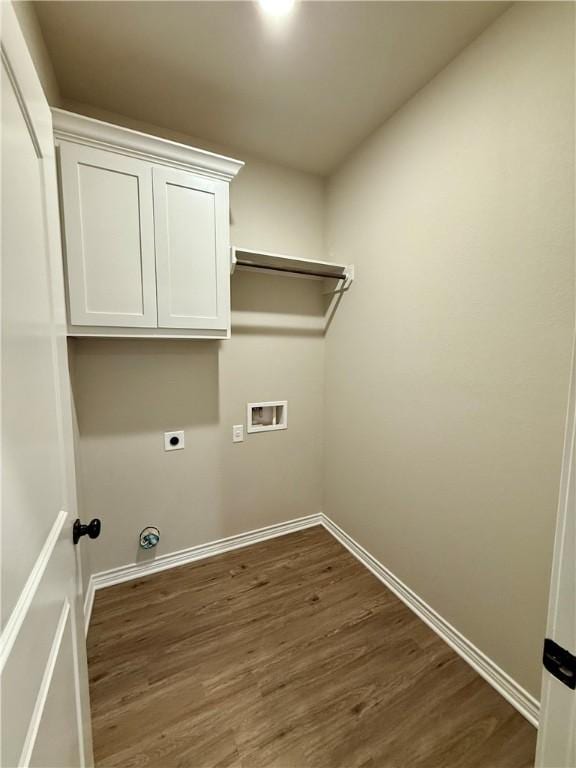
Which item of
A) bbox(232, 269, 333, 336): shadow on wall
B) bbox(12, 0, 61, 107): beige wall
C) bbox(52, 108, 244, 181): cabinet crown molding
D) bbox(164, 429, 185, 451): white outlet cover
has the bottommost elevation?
bbox(164, 429, 185, 451): white outlet cover

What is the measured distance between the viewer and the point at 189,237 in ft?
5.78

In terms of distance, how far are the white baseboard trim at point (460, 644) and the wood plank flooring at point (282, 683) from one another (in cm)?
4

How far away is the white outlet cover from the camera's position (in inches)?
83.2

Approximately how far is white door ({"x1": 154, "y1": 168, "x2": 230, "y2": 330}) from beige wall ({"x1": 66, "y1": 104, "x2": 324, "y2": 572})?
35 centimetres

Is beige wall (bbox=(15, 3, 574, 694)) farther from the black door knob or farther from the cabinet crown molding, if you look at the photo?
the black door knob

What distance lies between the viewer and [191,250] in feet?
5.82

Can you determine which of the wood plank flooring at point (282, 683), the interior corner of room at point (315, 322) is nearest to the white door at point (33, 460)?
the interior corner of room at point (315, 322)

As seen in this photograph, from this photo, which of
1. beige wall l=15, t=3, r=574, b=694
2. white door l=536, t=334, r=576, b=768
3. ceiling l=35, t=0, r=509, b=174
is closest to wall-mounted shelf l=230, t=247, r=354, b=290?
beige wall l=15, t=3, r=574, b=694

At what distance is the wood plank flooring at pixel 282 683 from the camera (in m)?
1.20

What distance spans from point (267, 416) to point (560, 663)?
2.02m

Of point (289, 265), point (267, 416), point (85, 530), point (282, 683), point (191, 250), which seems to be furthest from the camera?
point (267, 416)

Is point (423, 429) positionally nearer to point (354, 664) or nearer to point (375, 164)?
point (354, 664)

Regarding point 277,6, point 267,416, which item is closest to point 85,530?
point 267,416

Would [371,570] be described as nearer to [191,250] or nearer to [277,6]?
[191,250]
